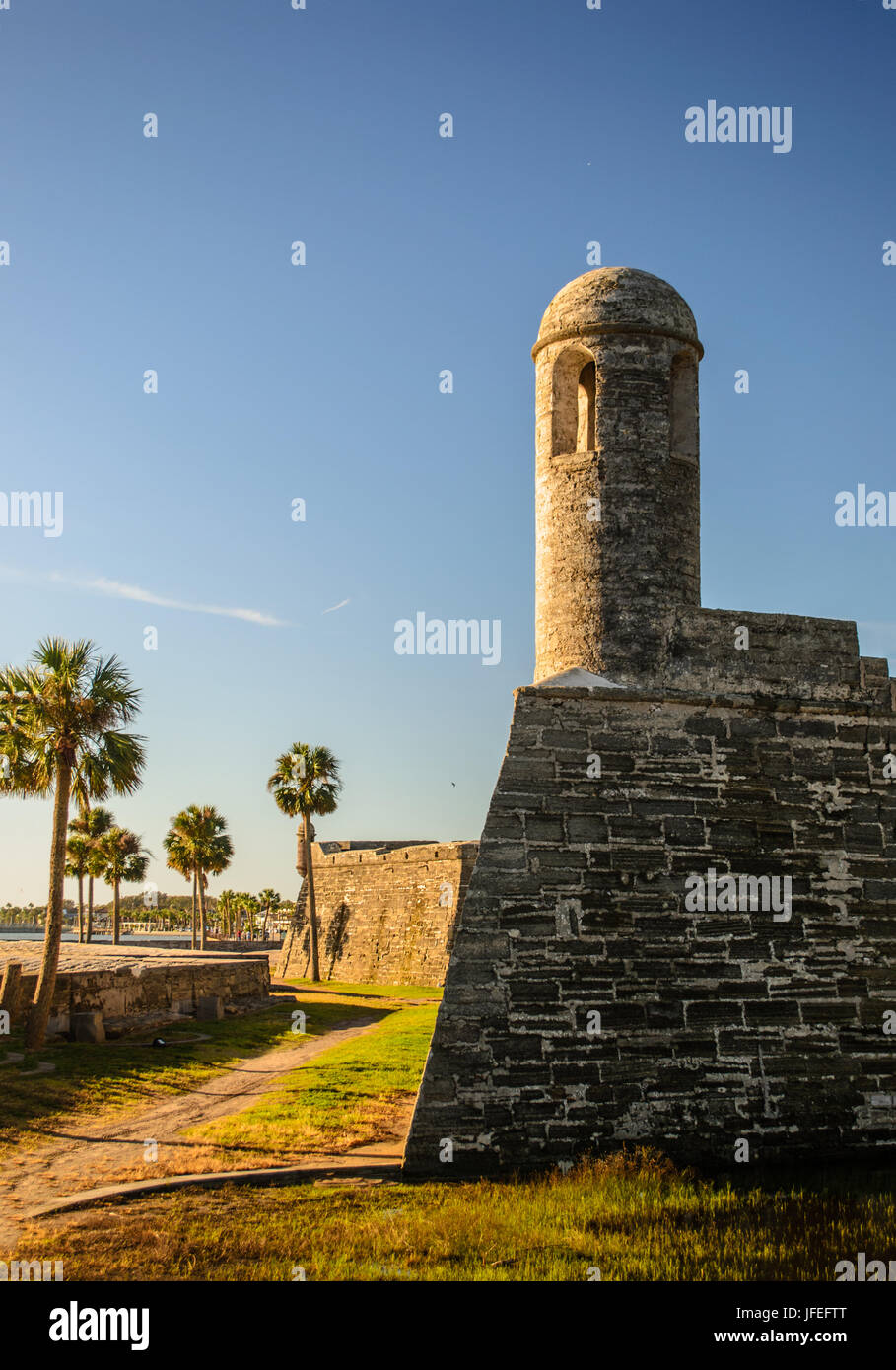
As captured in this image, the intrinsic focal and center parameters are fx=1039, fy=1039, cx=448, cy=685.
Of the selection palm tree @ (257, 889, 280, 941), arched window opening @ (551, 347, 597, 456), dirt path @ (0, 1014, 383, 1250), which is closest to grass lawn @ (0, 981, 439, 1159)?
dirt path @ (0, 1014, 383, 1250)

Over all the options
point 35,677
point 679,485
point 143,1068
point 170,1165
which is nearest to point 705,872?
point 679,485

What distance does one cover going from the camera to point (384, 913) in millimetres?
34250

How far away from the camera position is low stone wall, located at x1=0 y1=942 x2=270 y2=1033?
17.0 meters

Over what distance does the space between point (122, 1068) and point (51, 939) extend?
227 cm

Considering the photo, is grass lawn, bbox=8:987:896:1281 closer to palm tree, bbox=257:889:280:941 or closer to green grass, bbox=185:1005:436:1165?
green grass, bbox=185:1005:436:1165

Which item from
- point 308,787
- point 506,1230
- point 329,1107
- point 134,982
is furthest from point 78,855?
point 506,1230

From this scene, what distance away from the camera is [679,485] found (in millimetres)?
10172

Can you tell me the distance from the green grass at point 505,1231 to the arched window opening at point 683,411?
257 inches

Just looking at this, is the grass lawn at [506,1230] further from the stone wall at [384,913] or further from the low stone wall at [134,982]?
the stone wall at [384,913]

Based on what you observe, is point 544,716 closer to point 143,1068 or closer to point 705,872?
point 705,872

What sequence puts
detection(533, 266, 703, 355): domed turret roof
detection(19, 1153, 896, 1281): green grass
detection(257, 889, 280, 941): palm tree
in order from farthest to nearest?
1. detection(257, 889, 280, 941): palm tree
2. detection(533, 266, 703, 355): domed turret roof
3. detection(19, 1153, 896, 1281): green grass

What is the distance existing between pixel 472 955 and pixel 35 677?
36.1 feet

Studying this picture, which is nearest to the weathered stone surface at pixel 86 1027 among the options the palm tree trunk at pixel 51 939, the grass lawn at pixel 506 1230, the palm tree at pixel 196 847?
the palm tree trunk at pixel 51 939

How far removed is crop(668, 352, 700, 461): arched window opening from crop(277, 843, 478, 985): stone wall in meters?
20.6
